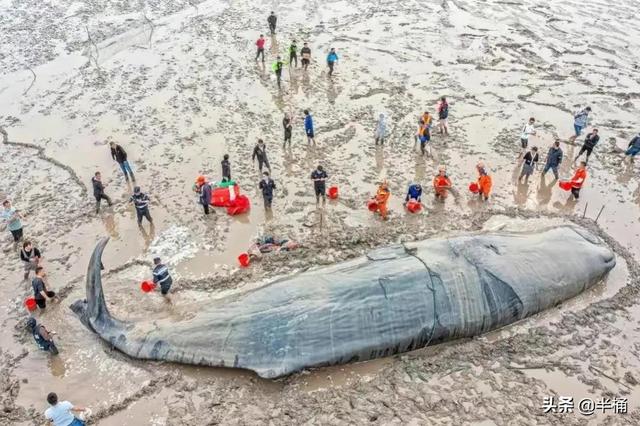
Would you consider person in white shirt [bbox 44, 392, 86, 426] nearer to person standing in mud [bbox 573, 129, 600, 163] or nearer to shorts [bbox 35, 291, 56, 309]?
shorts [bbox 35, 291, 56, 309]

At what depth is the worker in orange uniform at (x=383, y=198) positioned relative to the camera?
14.1m

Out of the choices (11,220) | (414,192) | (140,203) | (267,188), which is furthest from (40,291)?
(414,192)

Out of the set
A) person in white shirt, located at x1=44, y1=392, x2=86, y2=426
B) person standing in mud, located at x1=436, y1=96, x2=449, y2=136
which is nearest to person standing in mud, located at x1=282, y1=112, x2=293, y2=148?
person standing in mud, located at x1=436, y1=96, x2=449, y2=136

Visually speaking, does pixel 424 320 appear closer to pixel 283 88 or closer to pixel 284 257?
pixel 284 257

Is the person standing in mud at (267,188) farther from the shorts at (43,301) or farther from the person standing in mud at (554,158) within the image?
the person standing in mud at (554,158)

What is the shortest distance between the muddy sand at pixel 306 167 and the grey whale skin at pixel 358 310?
39 cm

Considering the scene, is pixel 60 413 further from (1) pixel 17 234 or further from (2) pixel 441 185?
(2) pixel 441 185

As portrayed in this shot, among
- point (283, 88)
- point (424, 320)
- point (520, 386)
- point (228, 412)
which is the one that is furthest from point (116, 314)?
point (283, 88)

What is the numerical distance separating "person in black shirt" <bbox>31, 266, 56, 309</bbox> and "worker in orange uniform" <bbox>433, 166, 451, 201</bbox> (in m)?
10.7

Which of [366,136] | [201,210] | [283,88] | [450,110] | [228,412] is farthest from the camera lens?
[283,88]

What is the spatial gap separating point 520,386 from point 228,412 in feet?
18.9

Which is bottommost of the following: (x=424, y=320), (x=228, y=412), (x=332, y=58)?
(x=228, y=412)

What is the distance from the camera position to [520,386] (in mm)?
10023

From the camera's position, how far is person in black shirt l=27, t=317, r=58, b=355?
33.3 ft
